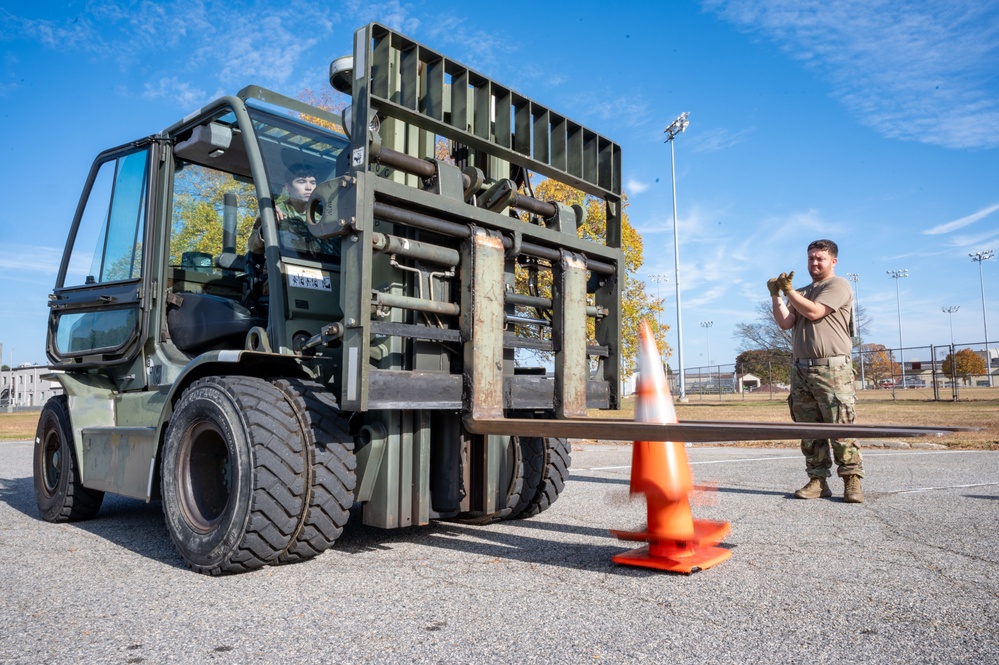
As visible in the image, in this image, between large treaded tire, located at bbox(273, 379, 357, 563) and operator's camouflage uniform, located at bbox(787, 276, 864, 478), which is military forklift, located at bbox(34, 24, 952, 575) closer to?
large treaded tire, located at bbox(273, 379, 357, 563)

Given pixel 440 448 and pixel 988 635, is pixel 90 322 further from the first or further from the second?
pixel 988 635

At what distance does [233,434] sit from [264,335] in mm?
612

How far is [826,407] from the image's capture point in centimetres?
589

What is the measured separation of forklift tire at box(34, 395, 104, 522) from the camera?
18.1 feet

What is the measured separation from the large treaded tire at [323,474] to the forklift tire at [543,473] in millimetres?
1594

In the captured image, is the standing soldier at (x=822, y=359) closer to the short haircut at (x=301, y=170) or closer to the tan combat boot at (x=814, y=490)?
the tan combat boot at (x=814, y=490)

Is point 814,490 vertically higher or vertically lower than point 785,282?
lower

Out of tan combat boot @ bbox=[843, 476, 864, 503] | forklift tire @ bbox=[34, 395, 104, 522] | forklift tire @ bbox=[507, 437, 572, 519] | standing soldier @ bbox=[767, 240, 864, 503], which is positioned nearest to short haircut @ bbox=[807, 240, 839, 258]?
standing soldier @ bbox=[767, 240, 864, 503]

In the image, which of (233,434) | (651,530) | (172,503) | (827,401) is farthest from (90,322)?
(827,401)

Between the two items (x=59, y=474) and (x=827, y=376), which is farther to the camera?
(x=827, y=376)

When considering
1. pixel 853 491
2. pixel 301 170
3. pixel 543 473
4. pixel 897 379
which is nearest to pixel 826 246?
pixel 853 491

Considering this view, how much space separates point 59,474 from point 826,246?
641 centimetres

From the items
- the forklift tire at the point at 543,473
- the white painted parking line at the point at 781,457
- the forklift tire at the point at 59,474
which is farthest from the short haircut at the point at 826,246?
the forklift tire at the point at 59,474

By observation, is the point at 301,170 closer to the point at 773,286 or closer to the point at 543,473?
the point at 543,473
